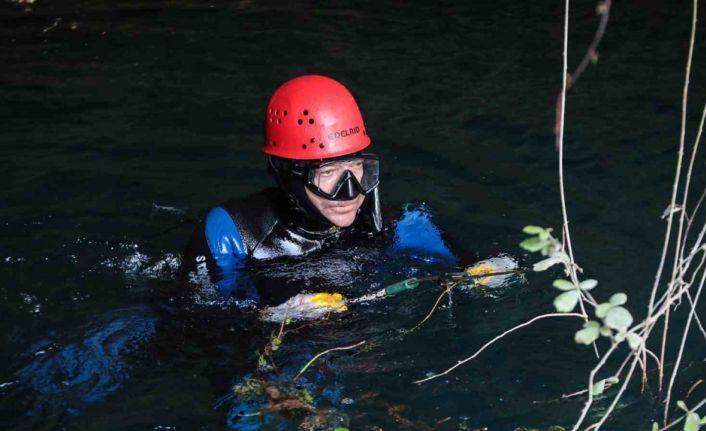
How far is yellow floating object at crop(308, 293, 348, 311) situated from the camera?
4.46m

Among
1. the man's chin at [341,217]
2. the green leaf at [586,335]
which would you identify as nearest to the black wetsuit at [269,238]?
the man's chin at [341,217]

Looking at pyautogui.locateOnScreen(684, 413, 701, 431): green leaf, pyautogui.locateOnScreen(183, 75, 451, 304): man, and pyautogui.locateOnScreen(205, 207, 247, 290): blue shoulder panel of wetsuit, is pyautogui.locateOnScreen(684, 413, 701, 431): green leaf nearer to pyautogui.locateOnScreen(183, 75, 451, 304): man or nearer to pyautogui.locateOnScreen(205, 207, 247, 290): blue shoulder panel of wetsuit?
pyautogui.locateOnScreen(183, 75, 451, 304): man

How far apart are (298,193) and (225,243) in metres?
0.43

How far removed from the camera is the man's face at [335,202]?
15.3 ft

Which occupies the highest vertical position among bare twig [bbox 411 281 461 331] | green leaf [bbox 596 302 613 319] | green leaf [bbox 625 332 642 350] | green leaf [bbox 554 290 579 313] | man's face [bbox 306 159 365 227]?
green leaf [bbox 554 290 579 313]

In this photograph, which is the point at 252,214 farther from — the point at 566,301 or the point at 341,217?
the point at 566,301

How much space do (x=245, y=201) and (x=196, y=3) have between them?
5624 millimetres

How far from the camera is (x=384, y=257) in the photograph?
513 cm

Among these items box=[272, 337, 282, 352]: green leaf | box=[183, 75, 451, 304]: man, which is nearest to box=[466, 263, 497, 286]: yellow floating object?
box=[183, 75, 451, 304]: man

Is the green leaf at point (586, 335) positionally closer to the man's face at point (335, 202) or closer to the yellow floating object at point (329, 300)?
the yellow floating object at point (329, 300)

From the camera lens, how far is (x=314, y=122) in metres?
4.70

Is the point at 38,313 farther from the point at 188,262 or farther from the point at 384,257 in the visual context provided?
the point at 384,257

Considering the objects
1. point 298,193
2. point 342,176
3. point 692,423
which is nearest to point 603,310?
point 692,423

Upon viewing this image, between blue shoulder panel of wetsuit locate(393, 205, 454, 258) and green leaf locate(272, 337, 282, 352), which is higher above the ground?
blue shoulder panel of wetsuit locate(393, 205, 454, 258)
